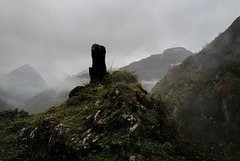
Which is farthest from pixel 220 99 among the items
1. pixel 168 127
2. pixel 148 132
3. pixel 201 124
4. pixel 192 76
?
pixel 148 132

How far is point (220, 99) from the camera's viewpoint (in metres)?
28.3

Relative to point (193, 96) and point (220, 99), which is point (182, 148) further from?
point (193, 96)

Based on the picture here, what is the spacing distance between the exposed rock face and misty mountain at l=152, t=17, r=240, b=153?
35.1ft

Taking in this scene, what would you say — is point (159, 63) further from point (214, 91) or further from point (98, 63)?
point (98, 63)

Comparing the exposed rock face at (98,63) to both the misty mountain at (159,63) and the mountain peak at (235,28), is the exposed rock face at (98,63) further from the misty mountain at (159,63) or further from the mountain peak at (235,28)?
the misty mountain at (159,63)

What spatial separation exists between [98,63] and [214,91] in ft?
107

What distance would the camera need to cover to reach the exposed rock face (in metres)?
10.9

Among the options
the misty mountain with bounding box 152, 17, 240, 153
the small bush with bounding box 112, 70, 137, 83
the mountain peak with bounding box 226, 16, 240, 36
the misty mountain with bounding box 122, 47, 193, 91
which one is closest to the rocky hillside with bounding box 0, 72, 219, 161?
the small bush with bounding box 112, 70, 137, 83

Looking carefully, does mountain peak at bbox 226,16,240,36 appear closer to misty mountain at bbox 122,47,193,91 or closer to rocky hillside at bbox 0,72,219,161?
rocky hillside at bbox 0,72,219,161

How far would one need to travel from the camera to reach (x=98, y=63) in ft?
36.4

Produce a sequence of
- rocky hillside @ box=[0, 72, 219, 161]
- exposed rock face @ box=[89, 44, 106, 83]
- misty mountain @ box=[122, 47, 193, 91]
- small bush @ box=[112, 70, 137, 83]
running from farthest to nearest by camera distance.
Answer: misty mountain @ box=[122, 47, 193, 91] → exposed rock face @ box=[89, 44, 106, 83] → small bush @ box=[112, 70, 137, 83] → rocky hillside @ box=[0, 72, 219, 161]

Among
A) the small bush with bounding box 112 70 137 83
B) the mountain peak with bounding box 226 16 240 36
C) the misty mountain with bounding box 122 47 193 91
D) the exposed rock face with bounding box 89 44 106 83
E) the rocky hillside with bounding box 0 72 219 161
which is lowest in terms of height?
the rocky hillside with bounding box 0 72 219 161

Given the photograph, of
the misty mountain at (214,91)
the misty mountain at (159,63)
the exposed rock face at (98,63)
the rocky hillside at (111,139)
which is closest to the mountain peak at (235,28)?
the misty mountain at (214,91)

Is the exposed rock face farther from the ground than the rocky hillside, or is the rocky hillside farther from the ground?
the exposed rock face
